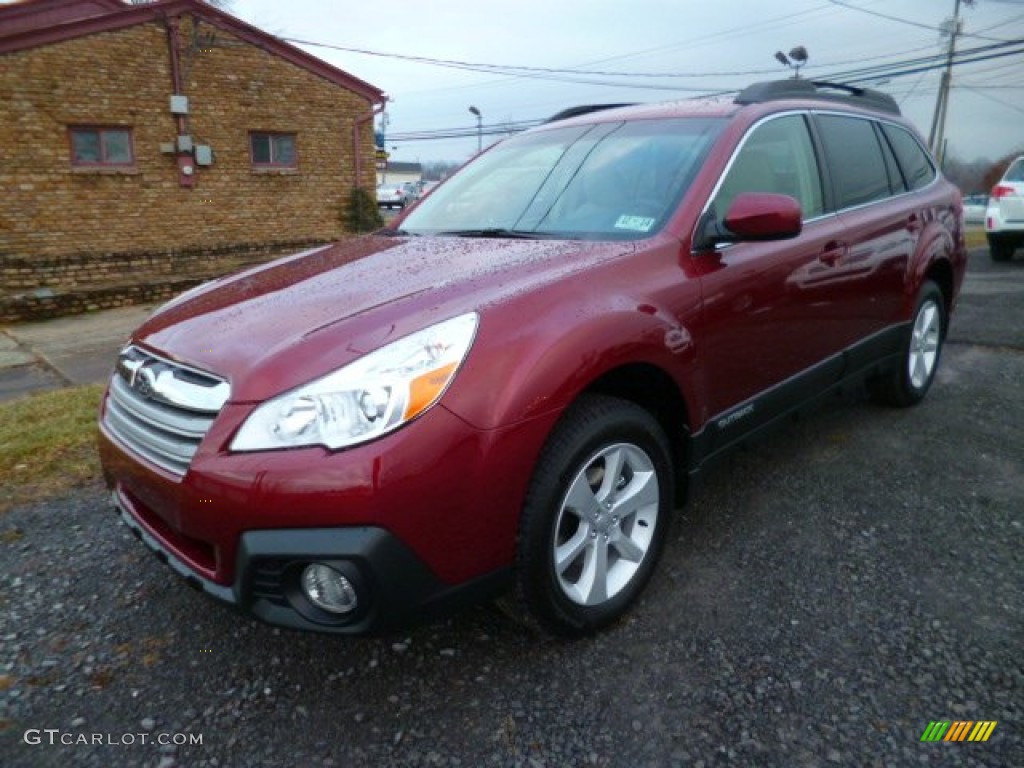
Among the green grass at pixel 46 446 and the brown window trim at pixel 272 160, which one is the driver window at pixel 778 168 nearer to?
the green grass at pixel 46 446

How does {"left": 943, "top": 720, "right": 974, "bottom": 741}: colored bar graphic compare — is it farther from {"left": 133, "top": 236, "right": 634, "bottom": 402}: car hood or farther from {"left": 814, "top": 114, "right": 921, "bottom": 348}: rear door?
{"left": 814, "top": 114, "right": 921, "bottom": 348}: rear door

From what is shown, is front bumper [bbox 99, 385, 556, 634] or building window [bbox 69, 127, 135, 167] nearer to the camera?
front bumper [bbox 99, 385, 556, 634]

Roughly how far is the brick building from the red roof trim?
2cm

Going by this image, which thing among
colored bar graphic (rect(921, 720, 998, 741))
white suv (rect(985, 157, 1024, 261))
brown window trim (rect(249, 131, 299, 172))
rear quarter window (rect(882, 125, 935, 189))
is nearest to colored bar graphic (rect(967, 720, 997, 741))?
colored bar graphic (rect(921, 720, 998, 741))

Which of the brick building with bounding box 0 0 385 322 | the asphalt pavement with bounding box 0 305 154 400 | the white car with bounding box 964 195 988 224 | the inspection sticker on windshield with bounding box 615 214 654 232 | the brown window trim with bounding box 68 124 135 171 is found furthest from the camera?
the white car with bounding box 964 195 988 224

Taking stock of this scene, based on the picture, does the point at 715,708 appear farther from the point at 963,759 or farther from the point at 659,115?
the point at 659,115

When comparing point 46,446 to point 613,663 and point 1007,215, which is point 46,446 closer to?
point 613,663

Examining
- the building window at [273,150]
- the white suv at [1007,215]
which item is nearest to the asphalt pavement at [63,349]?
the building window at [273,150]

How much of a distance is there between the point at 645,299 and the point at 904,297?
90.9 inches

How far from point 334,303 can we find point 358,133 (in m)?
14.1

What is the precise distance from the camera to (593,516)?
7.25ft

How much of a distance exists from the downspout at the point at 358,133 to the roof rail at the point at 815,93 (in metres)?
12.5

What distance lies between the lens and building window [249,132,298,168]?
13891 mm

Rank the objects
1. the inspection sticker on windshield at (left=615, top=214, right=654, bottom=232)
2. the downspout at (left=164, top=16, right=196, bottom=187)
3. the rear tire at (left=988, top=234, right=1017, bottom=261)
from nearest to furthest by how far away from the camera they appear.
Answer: the inspection sticker on windshield at (left=615, top=214, right=654, bottom=232) < the rear tire at (left=988, top=234, right=1017, bottom=261) < the downspout at (left=164, top=16, right=196, bottom=187)
